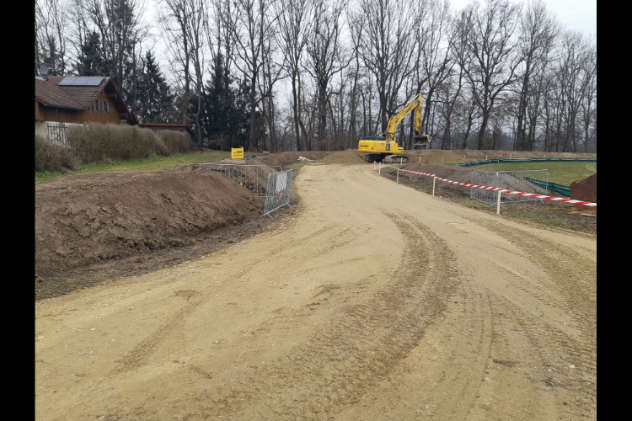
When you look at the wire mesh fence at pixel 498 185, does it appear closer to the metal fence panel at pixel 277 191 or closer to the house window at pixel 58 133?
the metal fence panel at pixel 277 191

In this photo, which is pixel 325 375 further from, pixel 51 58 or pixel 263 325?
pixel 51 58

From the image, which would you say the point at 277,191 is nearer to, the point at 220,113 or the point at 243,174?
the point at 243,174

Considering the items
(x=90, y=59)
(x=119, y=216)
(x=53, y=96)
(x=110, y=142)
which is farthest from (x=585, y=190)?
(x=90, y=59)

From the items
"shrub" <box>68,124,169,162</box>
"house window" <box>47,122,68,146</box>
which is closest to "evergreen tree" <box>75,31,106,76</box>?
"shrub" <box>68,124,169,162</box>

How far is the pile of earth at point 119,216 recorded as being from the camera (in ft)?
23.7

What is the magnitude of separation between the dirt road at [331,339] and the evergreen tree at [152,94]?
51.2m

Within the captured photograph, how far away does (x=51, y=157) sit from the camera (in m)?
16.8

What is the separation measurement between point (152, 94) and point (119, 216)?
1951 inches

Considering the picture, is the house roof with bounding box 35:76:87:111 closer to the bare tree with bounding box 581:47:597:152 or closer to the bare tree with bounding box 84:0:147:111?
the bare tree with bounding box 84:0:147:111

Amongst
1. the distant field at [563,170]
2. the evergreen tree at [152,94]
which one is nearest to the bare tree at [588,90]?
the distant field at [563,170]

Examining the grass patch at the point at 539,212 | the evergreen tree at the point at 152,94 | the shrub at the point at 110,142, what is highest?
the evergreen tree at the point at 152,94

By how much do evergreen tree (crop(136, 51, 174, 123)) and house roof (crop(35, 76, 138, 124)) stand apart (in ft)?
49.9

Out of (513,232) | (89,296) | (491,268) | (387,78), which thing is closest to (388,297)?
(491,268)

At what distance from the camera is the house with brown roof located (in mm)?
29122
